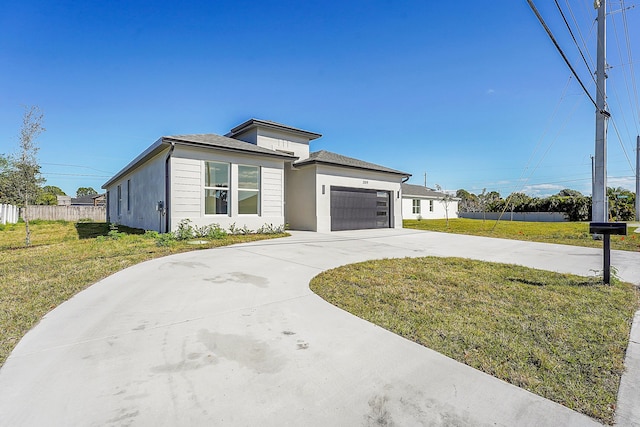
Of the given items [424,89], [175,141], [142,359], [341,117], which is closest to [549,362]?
[142,359]

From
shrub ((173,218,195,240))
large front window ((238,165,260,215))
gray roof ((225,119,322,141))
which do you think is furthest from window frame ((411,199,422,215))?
shrub ((173,218,195,240))

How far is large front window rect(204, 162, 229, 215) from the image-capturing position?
10602mm

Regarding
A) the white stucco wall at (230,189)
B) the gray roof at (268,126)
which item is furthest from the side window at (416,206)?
the white stucco wall at (230,189)

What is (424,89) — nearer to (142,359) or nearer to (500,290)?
(500,290)

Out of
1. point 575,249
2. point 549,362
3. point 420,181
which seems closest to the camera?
point 549,362

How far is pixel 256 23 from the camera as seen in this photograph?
949 cm

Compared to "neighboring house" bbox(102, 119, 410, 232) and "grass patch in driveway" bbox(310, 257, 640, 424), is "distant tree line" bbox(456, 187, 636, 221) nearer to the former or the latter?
"neighboring house" bbox(102, 119, 410, 232)

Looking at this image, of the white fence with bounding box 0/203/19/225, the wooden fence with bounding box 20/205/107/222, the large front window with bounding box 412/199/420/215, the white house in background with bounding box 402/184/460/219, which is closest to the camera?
the white fence with bounding box 0/203/19/225

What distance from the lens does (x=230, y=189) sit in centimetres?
1105

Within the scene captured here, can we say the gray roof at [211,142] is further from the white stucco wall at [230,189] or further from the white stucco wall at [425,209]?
the white stucco wall at [425,209]

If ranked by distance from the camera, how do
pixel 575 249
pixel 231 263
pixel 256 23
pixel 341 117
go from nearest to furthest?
pixel 231 263 → pixel 575 249 → pixel 256 23 → pixel 341 117

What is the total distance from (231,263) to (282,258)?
1.16 metres

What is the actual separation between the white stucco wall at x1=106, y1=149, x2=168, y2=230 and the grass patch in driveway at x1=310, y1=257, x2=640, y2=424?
8684 mm

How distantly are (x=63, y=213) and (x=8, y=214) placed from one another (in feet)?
16.9
